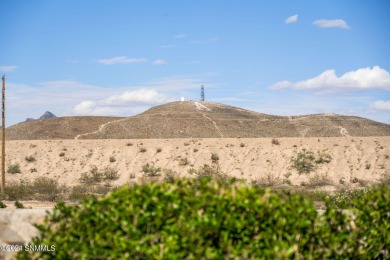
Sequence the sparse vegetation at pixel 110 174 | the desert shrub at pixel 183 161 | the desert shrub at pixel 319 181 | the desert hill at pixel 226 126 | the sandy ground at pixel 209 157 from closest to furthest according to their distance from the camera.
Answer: the desert shrub at pixel 319 181
the sparse vegetation at pixel 110 174
the sandy ground at pixel 209 157
the desert shrub at pixel 183 161
the desert hill at pixel 226 126

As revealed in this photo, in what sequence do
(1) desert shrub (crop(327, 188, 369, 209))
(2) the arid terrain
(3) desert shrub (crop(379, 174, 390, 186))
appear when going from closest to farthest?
1. (1) desert shrub (crop(327, 188, 369, 209))
2. (3) desert shrub (crop(379, 174, 390, 186))
3. (2) the arid terrain

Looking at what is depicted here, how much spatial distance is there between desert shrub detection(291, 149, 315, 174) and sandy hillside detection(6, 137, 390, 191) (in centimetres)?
54

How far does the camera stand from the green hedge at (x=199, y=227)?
449 centimetres

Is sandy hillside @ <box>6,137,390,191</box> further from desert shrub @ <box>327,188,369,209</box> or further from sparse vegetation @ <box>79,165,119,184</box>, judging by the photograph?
desert shrub @ <box>327,188,369,209</box>

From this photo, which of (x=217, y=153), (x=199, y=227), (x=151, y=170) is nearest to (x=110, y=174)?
(x=151, y=170)

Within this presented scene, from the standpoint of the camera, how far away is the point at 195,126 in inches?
3238

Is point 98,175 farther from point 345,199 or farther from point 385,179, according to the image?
point 345,199

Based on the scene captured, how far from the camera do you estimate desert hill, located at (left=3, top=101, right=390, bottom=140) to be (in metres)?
75.2

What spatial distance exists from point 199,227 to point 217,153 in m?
38.7

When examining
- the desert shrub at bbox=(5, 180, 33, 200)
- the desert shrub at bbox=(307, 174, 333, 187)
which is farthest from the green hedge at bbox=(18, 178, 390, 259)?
the desert shrub at bbox=(307, 174, 333, 187)

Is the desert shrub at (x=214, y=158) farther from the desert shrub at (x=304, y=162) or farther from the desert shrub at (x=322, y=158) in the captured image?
the desert shrub at (x=322, y=158)

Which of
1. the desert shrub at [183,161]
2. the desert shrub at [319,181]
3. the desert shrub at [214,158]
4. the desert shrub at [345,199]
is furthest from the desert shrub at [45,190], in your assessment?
the desert shrub at [319,181]

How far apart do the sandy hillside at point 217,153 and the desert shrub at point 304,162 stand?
0.54 metres

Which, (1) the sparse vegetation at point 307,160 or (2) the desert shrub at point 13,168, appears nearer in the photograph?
(2) the desert shrub at point 13,168
